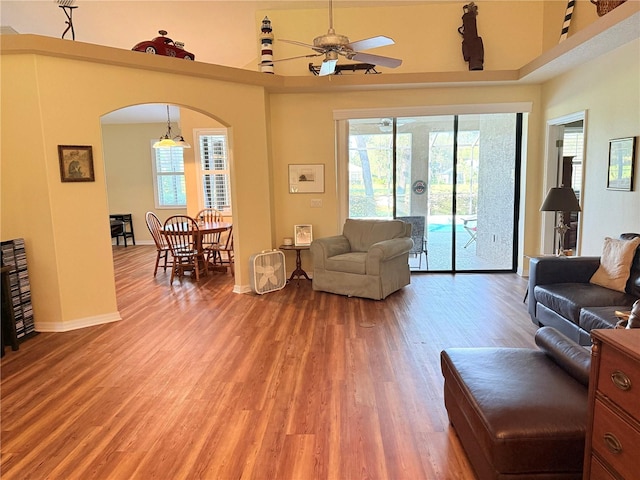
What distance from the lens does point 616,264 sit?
3.44 m

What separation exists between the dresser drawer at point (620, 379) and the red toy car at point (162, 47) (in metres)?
4.69

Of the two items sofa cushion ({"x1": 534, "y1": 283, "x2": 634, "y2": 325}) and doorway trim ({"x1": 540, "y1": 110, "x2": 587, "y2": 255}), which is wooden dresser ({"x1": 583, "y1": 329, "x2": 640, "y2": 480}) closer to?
sofa cushion ({"x1": 534, "y1": 283, "x2": 634, "y2": 325})

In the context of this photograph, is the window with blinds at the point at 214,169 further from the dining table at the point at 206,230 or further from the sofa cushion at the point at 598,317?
the sofa cushion at the point at 598,317

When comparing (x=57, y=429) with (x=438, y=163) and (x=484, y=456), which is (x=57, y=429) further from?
(x=438, y=163)

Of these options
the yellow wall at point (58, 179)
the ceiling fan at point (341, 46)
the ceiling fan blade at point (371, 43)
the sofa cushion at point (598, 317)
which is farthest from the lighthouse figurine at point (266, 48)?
the sofa cushion at point (598, 317)

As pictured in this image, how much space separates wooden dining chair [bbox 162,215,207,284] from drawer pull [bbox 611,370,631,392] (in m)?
5.40

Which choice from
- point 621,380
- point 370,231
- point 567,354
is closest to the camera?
point 621,380

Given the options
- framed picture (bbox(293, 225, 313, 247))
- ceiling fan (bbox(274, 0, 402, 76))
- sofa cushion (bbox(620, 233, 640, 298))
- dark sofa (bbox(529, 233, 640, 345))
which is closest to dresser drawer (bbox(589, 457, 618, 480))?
dark sofa (bbox(529, 233, 640, 345))

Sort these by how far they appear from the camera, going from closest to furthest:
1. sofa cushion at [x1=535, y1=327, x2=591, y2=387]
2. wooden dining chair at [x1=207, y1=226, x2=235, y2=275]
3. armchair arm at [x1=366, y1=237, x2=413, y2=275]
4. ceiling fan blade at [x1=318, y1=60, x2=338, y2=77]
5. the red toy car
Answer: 1. sofa cushion at [x1=535, y1=327, x2=591, y2=387]
2. ceiling fan blade at [x1=318, y1=60, x2=338, y2=77]
3. the red toy car
4. armchair arm at [x1=366, y1=237, x2=413, y2=275]
5. wooden dining chair at [x1=207, y1=226, x2=235, y2=275]

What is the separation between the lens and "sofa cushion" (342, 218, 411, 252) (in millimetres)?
5324

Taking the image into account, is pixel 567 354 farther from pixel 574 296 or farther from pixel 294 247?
pixel 294 247

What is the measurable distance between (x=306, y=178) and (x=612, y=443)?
500cm

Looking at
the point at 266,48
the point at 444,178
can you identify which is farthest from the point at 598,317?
the point at 266,48

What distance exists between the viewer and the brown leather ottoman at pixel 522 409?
5.32 ft
